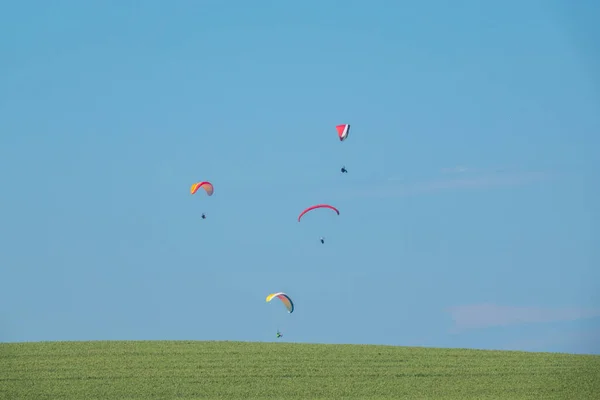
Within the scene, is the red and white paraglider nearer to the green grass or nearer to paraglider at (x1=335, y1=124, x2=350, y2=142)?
paraglider at (x1=335, y1=124, x2=350, y2=142)

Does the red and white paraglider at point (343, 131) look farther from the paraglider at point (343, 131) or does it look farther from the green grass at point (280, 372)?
the green grass at point (280, 372)

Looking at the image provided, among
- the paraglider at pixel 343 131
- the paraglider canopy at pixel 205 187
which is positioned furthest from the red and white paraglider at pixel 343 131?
the paraglider canopy at pixel 205 187

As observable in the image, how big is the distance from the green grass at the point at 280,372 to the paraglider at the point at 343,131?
20.2ft

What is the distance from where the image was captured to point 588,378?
26.1 meters

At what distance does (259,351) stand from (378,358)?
349cm

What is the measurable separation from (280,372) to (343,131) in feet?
21.9

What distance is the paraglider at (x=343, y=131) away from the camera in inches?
1062

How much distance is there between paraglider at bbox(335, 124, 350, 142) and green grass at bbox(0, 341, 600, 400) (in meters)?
6.16

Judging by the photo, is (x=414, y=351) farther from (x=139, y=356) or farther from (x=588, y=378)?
(x=139, y=356)

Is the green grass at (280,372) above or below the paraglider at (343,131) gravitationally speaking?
below

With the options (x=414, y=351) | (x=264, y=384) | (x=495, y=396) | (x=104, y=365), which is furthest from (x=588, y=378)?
(x=104, y=365)

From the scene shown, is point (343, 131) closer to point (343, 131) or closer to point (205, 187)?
point (343, 131)

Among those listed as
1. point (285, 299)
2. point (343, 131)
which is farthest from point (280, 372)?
point (343, 131)

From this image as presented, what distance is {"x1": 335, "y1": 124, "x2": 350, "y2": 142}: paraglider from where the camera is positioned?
88.5ft
